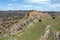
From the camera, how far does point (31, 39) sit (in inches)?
1934

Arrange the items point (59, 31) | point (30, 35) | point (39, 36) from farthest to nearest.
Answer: point (30, 35) < point (39, 36) < point (59, 31)

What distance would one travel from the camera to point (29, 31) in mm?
55125

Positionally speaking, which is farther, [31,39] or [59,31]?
[31,39]

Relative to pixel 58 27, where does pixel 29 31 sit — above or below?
below

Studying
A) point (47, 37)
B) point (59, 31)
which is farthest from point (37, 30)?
point (59, 31)

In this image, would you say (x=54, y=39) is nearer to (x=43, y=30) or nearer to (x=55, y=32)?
(x=55, y=32)

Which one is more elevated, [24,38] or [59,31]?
[59,31]

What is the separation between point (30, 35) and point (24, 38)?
76.5 inches

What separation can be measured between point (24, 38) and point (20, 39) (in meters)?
1.36

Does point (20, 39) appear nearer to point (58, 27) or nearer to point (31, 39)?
point (31, 39)

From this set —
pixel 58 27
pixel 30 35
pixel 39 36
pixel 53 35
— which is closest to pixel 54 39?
pixel 53 35

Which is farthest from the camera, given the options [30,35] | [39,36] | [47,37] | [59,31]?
[30,35]

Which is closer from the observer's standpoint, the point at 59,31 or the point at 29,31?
the point at 59,31

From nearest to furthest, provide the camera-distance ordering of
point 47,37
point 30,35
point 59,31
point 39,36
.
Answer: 1. point 59,31
2. point 47,37
3. point 39,36
4. point 30,35
